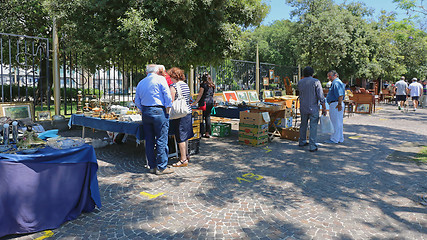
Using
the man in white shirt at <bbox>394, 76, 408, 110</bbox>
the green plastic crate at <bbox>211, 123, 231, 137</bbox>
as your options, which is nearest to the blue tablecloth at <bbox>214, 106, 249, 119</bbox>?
the green plastic crate at <bbox>211, 123, 231, 137</bbox>

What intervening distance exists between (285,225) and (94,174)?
7.87ft

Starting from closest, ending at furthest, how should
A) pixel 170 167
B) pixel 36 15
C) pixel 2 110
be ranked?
pixel 170 167 < pixel 2 110 < pixel 36 15

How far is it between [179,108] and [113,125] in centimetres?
148

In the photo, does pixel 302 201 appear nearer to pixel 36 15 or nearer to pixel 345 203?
pixel 345 203

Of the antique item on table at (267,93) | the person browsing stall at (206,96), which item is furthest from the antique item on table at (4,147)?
the antique item on table at (267,93)

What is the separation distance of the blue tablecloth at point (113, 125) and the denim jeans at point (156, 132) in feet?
1.17

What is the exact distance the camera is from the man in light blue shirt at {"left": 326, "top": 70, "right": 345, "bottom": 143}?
7.96 meters

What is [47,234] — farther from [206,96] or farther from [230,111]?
[230,111]

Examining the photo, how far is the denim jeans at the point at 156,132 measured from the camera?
17.7 feet

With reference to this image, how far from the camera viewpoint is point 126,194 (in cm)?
471

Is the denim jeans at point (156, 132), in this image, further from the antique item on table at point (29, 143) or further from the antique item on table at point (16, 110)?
the antique item on table at point (16, 110)

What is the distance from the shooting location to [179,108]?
5.86m

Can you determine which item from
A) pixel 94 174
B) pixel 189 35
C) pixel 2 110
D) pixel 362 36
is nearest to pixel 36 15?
pixel 2 110

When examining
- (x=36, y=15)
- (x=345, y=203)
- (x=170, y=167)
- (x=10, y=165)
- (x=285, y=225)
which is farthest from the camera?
(x=36, y=15)
